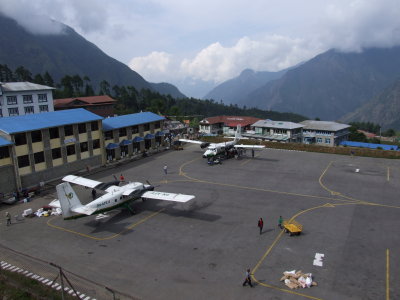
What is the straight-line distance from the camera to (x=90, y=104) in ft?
364

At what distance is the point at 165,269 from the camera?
2591cm

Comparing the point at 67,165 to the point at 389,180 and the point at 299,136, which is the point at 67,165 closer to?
the point at 389,180

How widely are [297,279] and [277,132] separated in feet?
275

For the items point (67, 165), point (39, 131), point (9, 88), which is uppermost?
point (9, 88)

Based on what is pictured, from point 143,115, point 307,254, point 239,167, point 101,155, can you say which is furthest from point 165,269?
point 143,115

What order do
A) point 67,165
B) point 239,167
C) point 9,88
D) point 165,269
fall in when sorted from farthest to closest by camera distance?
point 9,88
point 239,167
point 67,165
point 165,269

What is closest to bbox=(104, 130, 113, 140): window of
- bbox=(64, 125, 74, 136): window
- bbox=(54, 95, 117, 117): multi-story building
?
bbox=(64, 125, 74, 136): window

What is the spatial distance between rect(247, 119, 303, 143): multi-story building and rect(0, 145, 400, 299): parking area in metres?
50.2

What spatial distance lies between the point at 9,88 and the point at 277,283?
8848cm

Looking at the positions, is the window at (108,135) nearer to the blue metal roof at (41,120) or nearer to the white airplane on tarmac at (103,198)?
the blue metal roof at (41,120)

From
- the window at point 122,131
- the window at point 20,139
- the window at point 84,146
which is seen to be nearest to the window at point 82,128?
the window at point 84,146

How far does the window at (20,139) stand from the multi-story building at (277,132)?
72.0 meters

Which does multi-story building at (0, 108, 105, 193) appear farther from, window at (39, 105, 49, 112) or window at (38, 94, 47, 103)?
window at (39, 105, 49, 112)

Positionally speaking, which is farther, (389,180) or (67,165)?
(67,165)
